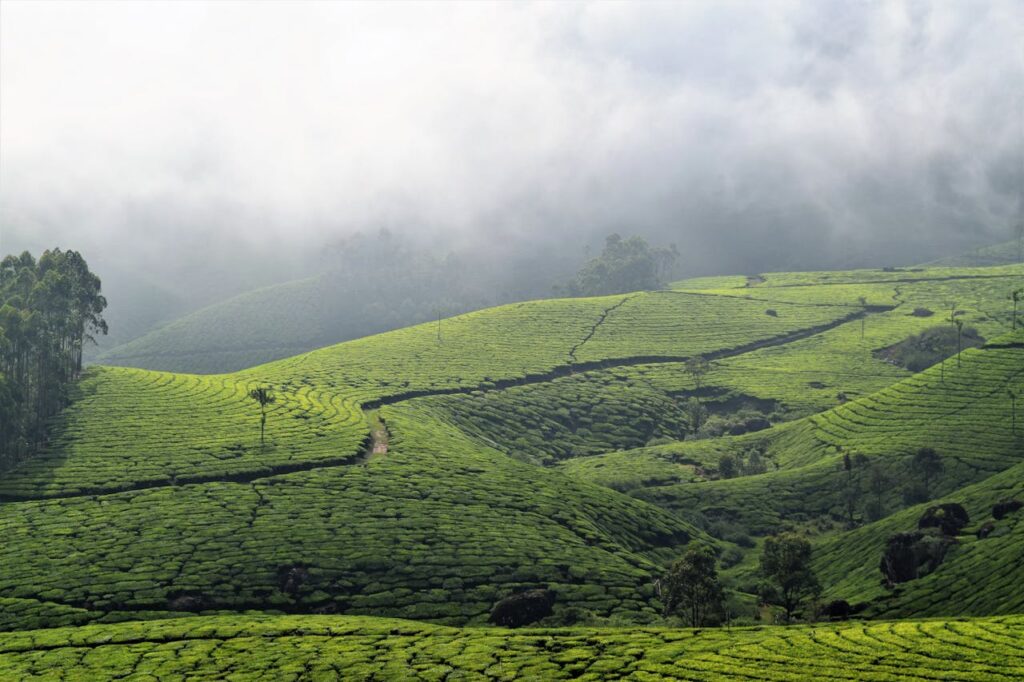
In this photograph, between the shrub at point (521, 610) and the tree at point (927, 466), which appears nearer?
the shrub at point (521, 610)

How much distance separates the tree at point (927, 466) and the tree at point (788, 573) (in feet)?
118

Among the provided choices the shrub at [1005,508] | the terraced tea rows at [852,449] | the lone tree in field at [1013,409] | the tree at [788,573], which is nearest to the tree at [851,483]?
the terraced tea rows at [852,449]

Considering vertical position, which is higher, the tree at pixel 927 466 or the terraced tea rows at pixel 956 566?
the tree at pixel 927 466

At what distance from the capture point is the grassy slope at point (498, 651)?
59.6 m

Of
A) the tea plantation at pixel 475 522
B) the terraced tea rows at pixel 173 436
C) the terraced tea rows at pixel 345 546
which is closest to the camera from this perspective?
the tea plantation at pixel 475 522

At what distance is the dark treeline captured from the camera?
366 ft

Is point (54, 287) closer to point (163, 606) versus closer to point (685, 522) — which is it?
point (163, 606)

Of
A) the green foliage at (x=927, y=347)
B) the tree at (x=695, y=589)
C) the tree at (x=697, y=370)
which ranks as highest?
the green foliage at (x=927, y=347)

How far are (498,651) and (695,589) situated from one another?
58.5ft

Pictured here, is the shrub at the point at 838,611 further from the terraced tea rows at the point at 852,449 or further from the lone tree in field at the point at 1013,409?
the lone tree in field at the point at 1013,409

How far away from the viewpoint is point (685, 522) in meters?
111

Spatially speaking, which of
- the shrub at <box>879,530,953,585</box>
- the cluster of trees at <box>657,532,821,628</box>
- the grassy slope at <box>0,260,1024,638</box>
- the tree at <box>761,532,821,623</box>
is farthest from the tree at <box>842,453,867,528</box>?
the cluster of trees at <box>657,532,821,628</box>

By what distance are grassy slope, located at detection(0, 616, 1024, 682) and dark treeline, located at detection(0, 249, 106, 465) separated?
1753 inches

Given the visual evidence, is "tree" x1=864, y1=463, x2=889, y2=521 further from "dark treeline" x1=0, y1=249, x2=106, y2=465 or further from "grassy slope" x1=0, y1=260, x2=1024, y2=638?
"dark treeline" x1=0, y1=249, x2=106, y2=465
